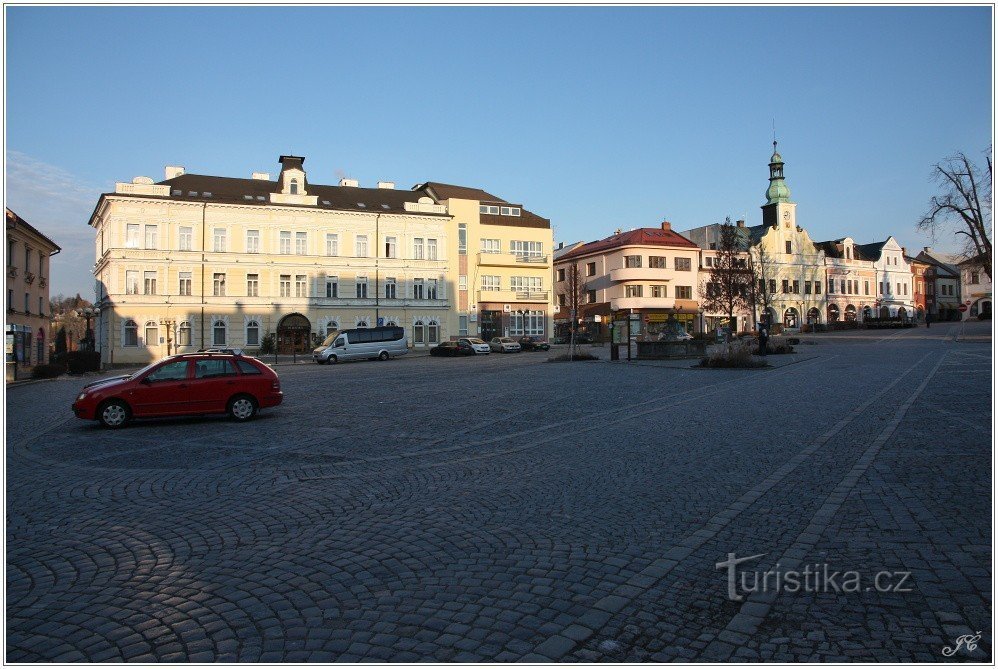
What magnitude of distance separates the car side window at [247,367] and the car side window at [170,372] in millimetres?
1101

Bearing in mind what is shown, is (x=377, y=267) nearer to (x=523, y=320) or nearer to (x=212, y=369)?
(x=523, y=320)

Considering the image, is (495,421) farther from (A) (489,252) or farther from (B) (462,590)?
(A) (489,252)

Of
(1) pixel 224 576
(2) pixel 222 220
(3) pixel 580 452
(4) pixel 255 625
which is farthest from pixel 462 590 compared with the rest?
(2) pixel 222 220

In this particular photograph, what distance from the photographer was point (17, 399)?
2352 cm

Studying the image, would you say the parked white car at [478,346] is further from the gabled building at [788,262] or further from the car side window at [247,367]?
the gabled building at [788,262]

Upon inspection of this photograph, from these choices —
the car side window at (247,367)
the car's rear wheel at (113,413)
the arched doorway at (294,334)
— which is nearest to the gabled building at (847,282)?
the arched doorway at (294,334)

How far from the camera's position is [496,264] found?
224 ft

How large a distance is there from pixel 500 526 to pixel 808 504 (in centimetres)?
318

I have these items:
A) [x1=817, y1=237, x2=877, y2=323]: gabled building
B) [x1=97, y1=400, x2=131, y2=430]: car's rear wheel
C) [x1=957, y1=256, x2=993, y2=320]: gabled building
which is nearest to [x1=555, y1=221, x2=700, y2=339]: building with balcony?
[x1=817, y1=237, x2=877, y2=323]: gabled building

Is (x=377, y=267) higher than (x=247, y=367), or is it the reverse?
(x=377, y=267)

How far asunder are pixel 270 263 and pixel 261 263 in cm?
69

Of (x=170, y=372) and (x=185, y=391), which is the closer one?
(x=185, y=391)

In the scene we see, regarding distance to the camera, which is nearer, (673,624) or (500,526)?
(673,624)

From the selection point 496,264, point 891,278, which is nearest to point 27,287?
point 496,264
